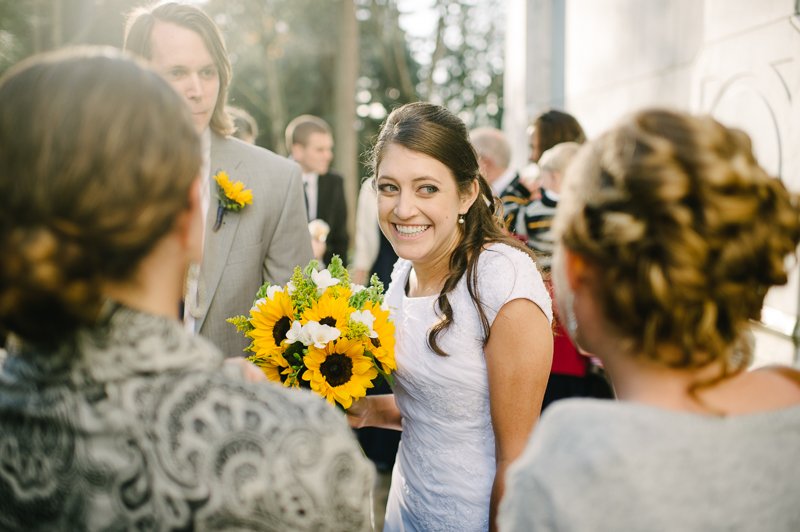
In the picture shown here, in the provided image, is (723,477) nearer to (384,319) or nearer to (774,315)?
(384,319)

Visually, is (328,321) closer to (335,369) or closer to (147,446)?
(335,369)

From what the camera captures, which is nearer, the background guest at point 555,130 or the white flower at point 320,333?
the white flower at point 320,333

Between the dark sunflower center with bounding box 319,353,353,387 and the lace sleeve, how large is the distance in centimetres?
55

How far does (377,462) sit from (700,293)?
13.1 ft

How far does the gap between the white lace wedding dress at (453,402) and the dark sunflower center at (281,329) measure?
52 cm

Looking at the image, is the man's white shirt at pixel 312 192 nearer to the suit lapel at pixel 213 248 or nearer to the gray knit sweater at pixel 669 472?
the suit lapel at pixel 213 248

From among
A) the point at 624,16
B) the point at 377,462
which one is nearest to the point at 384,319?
the point at 377,462

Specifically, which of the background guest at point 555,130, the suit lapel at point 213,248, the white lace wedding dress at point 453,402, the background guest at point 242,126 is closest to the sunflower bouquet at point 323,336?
the white lace wedding dress at point 453,402

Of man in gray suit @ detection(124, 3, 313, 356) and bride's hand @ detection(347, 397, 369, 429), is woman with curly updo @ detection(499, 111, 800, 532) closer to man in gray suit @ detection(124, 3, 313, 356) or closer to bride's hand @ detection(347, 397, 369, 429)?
bride's hand @ detection(347, 397, 369, 429)

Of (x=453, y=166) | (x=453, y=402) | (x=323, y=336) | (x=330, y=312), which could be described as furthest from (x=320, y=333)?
(x=453, y=166)

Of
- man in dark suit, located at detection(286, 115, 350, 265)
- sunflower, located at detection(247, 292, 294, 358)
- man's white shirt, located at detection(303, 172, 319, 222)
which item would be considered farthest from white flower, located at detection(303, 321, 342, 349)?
man's white shirt, located at detection(303, 172, 319, 222)

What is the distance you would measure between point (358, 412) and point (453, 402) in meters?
0.38

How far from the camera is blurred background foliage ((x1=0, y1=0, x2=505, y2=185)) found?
59.8ft

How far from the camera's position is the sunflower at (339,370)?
1.69 meters
